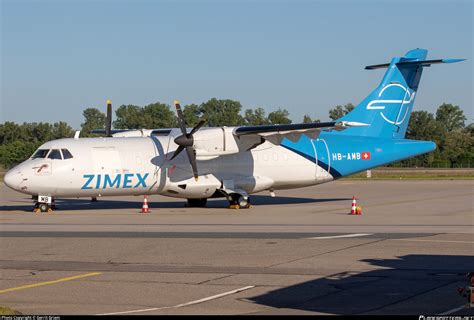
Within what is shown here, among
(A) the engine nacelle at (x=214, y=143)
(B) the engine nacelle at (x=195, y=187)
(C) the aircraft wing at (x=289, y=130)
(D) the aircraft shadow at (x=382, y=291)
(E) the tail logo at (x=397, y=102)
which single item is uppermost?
(E) the tail logo at (x=397, y=102)

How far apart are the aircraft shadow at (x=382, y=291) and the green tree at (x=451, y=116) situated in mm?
122571

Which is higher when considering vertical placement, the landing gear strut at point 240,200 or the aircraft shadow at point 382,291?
the landing gear strut at point 240,200

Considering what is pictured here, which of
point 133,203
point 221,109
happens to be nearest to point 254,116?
point 221,109

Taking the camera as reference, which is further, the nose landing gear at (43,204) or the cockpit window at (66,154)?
the nose landing gear at (43,204)

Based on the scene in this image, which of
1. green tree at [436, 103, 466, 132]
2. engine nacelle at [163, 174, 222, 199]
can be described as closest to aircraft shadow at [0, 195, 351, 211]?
engine nacelle at [163, 174, 222, 199]

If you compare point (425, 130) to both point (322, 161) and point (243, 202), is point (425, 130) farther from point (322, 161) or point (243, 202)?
point (243, 202)

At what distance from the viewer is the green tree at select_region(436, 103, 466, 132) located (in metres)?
135

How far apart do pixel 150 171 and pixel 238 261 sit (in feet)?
50.6

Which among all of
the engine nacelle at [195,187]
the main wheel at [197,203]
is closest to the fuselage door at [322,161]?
the engine nacelle at [195,187]

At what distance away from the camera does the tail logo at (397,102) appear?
3706cm

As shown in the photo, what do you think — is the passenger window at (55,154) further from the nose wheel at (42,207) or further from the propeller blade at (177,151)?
the propeller blade at (177,151)

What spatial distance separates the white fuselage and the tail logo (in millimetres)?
4290

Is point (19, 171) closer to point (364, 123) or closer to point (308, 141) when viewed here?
point (308, 141)

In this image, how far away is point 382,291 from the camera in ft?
44.2
